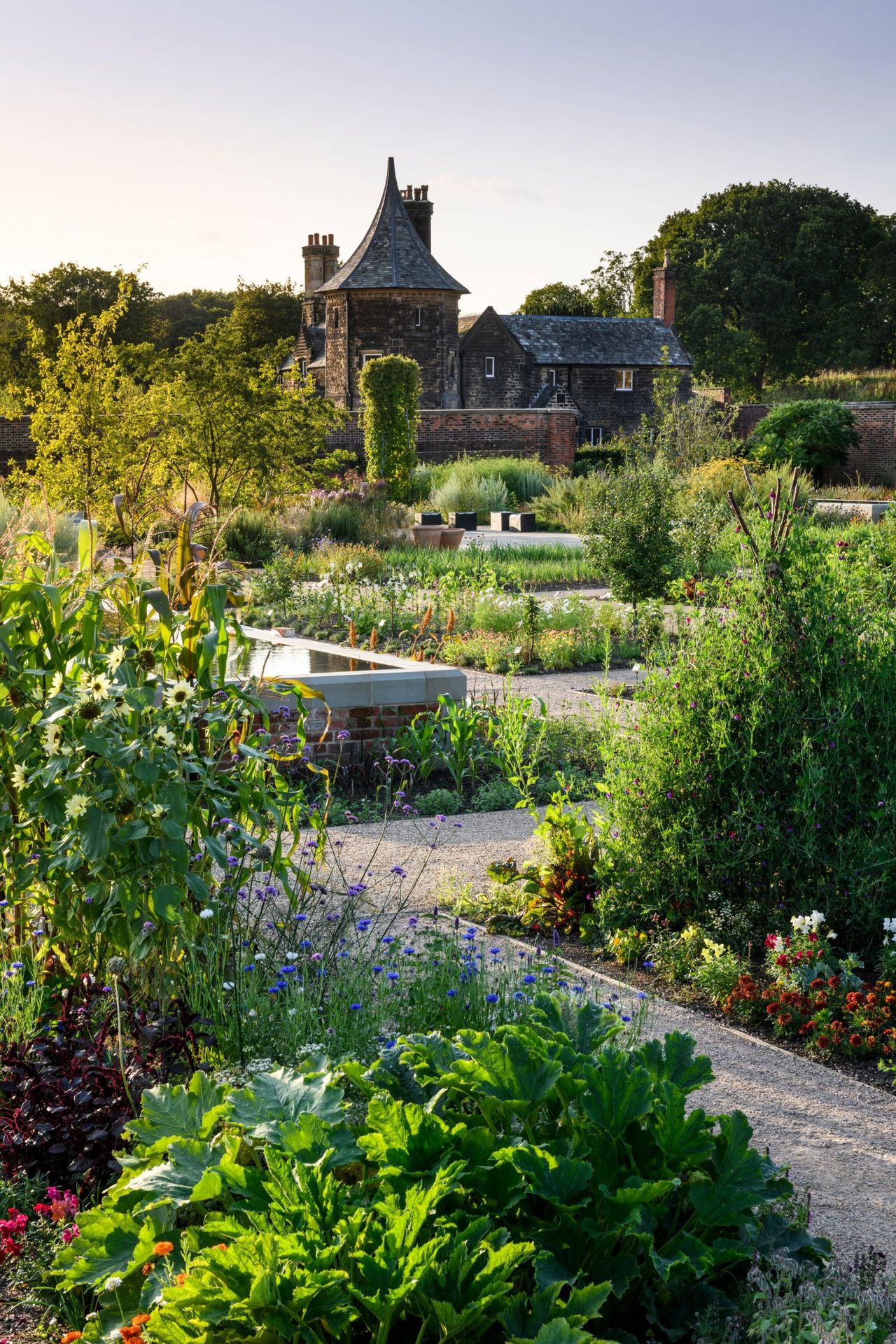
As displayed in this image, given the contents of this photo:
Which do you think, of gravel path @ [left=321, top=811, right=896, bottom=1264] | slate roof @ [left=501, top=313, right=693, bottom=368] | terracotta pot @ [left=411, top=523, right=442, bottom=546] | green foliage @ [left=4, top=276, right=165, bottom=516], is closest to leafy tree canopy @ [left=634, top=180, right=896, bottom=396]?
slate roof @ [left=501, top=313, right=693, bottom=368]

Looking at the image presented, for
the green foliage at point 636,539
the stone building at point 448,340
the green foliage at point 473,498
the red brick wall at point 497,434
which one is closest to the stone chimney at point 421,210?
the stone building at point 448,340

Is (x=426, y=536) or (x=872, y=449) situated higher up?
(x=872, y=449)

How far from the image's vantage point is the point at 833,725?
13.9 feet

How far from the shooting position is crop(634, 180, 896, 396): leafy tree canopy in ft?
184

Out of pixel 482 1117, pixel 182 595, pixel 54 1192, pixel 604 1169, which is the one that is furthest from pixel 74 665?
pixel 604 1169

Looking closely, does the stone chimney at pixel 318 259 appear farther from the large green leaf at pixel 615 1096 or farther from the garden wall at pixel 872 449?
the large green leaf at pixel 615 1096

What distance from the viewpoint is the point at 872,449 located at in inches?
1216

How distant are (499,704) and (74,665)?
17.7 feet

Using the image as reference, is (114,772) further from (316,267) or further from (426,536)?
(316,267)

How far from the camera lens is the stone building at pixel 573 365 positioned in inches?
1658

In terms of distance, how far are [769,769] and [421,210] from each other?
131ft

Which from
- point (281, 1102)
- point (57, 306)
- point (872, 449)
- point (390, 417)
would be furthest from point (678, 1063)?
point (57, 306)

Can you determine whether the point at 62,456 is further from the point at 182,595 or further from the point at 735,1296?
the point at 735,1296

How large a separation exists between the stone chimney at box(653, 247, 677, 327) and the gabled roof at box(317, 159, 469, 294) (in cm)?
1190
